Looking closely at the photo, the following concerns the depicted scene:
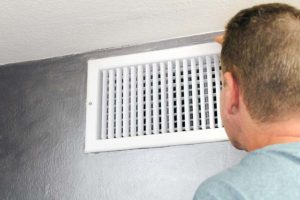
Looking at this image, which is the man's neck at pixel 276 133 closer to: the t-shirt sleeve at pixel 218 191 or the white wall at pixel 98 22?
the t-shirt sleeve at pixel 218 191

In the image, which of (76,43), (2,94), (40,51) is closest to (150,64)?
(76,43)

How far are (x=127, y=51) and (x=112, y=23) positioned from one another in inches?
5.2

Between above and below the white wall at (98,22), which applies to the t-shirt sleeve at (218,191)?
below

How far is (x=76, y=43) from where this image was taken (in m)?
1.33

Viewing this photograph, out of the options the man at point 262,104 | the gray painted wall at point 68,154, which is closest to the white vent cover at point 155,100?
the gray painted wall at point 68,154

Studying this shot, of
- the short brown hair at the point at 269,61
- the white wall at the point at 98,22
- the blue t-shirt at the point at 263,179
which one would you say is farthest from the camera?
the white wall at the point at 98,22

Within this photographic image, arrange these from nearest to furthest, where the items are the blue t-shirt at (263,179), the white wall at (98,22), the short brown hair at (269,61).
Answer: the blue t-shirt at (263,179), the short brown hair at (269,61), the white wall at (98,22)

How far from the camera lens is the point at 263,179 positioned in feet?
2.05

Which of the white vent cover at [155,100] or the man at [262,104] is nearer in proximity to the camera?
the man at [262,104]

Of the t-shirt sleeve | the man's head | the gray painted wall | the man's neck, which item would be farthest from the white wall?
the t-shirt sleeve

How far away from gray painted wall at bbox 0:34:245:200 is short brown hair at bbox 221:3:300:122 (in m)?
0.44

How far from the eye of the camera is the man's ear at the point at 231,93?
0.78 meters

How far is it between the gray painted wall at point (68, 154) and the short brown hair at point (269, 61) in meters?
0.44

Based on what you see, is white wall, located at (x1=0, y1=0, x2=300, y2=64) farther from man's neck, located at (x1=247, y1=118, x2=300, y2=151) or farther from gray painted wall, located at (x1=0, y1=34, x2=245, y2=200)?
man's neck, located at (x1=247, y1=118, x2=300, y2=151)
